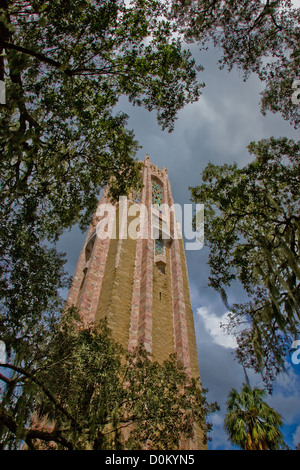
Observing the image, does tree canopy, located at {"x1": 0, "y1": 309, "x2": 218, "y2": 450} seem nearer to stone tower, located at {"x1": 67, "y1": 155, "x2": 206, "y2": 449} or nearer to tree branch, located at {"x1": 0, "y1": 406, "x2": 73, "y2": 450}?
tree branch, located at {"x1": 0, "y1": 406, "x2": 73, "y2": 450}

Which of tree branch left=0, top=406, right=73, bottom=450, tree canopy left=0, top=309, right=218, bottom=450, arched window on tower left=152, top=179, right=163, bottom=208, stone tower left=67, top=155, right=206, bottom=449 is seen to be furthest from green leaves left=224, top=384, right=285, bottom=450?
arched window on tower left=152, top=179, right=163, bottom=208

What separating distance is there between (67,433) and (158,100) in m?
10.2

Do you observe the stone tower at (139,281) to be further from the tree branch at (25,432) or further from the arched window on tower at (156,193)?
the tree branch at (25,432)

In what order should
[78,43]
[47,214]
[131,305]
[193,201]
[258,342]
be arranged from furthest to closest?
1. [131,305]
2. [193,201]
3. [47,214]
4. [78,43]
5. [258,342]

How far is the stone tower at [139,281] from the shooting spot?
16.9m

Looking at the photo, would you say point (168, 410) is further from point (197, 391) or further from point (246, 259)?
point (246, 259)

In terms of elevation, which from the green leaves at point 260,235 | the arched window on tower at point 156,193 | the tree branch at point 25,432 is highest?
the arched window on tower at point 156,193

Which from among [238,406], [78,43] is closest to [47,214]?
[78,43]

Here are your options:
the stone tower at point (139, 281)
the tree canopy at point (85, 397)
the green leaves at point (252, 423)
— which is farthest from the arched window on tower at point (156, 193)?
the tree canopy at point (85, 397)

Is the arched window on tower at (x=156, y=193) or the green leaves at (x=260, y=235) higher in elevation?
the arched window on tower at (x=156, y=193)

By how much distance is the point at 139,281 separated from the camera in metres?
19.7

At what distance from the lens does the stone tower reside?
1688cm

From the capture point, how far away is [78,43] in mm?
9562

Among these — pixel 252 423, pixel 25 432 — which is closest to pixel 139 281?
pixel 252 423
